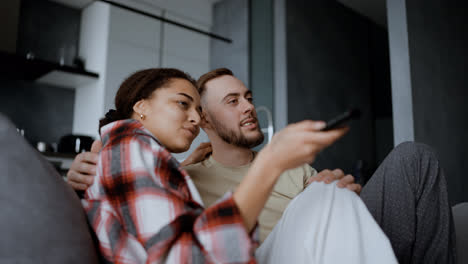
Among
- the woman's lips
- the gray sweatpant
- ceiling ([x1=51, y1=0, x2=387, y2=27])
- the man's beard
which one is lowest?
the gray sweatpant

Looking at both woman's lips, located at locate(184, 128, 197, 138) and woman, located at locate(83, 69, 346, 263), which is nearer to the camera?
woman, located at locate(83, 69, 346, 263)

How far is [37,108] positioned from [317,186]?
136 inches

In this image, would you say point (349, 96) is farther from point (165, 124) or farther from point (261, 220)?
point (165, 124)

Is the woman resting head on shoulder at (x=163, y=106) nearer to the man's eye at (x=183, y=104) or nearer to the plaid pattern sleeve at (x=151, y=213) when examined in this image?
the man's eye at (x=183, y=104)

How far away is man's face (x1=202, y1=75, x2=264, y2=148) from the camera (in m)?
1.71

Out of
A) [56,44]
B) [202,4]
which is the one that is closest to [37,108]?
[56,44]

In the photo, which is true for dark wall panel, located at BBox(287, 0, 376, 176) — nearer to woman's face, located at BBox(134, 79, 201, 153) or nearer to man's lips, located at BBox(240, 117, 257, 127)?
man's lips, located at BBox(240, 117, 257, 127)

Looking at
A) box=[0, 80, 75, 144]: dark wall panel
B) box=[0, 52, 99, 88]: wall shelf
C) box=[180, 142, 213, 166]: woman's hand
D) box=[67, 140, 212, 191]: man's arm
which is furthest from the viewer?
box=[0, 80, 75, 144]: dark wall panel

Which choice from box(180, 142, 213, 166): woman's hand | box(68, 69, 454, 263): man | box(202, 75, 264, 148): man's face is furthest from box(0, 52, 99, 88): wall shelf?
box(68, 69, 454, 263): man

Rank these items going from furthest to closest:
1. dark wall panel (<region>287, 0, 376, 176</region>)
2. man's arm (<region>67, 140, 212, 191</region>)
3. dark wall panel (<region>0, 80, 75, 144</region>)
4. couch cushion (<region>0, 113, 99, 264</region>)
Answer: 1. dark wall panel (<region>287, 0, 376, 176</region>)
2. dark wall panel (<region>0, 80, 75, 144</region>)
3. man's arm (<region>67, 140, 212, 191</region>)
4. couch cushion (<region>0, 113, 99, 264</region>)

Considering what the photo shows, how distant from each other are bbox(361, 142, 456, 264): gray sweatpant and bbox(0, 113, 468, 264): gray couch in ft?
2.74

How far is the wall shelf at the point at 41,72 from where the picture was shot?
3.20m

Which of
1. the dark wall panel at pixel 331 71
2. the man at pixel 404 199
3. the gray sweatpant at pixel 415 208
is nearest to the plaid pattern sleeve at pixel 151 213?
the man at pixel 404 199

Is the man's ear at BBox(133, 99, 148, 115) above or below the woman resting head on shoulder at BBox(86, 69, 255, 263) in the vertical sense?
above
